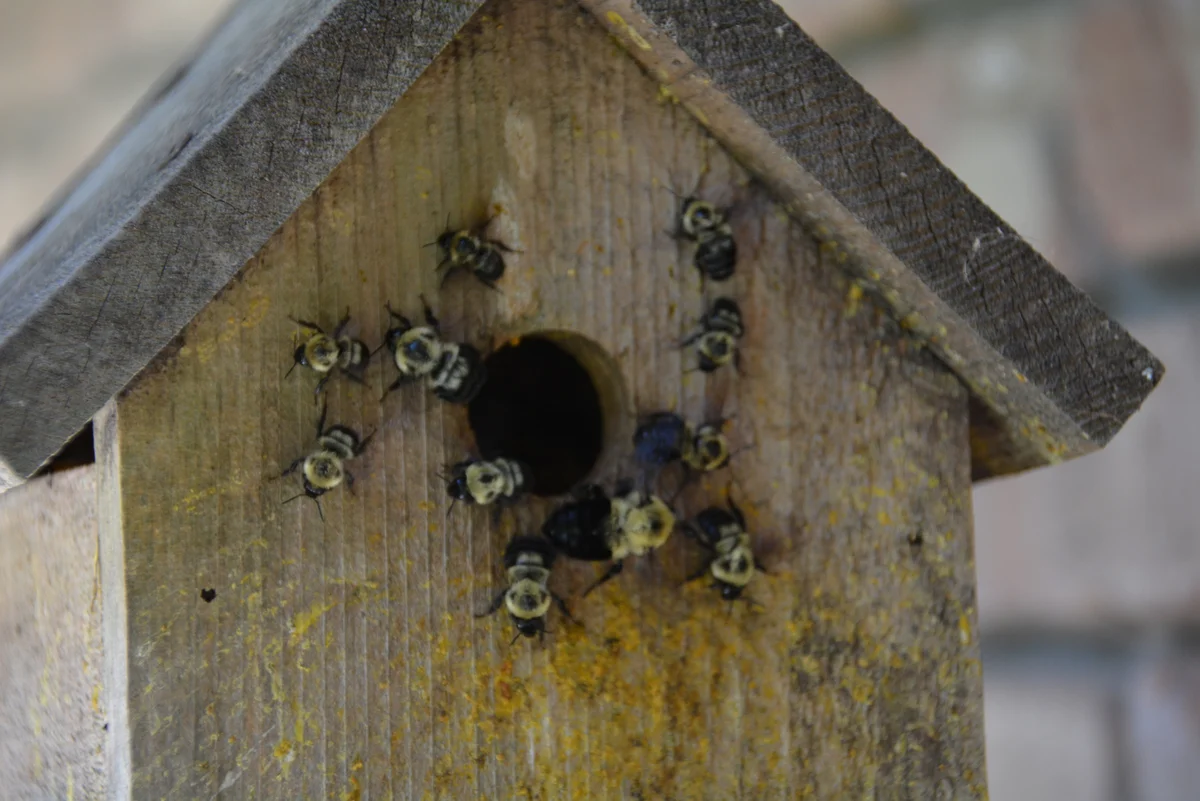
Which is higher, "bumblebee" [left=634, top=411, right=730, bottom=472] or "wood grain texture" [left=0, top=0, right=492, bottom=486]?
"wood grain texture" [left=0, top=0, right=492, bottom=486]

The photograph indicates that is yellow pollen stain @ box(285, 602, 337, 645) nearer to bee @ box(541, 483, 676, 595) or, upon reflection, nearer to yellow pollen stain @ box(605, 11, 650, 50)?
bee @ box(541, 483, 676, 595)

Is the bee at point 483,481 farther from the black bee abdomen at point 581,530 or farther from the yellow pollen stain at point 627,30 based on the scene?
the yellow pollen stain at point 627,30

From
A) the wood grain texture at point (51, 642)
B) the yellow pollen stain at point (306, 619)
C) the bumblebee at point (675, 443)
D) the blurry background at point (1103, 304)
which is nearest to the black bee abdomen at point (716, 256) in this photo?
the bumblebee at point (675, 443)

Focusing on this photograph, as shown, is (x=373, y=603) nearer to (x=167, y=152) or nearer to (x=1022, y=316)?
(x=167, y=152)

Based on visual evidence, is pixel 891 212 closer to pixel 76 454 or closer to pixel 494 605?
pixel 494 605

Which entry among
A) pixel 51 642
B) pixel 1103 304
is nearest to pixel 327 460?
pixel 51 642

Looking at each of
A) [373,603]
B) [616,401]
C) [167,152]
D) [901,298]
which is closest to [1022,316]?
[901,298]

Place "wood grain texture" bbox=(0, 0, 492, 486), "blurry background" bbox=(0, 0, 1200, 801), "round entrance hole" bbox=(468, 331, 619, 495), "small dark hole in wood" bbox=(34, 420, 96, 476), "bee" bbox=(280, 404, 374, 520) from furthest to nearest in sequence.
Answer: "blurry background" bbox=(0, 0, 1200, 801) < "round entrance hole" bbox=(468, 331, 619, 495) < "small dark hole in wood" bbox=(34, 420, 96, 476) < "bee" bbox=(280, 404, 374, 520) < "wood grain texture" bbox=(0, 0, 492, 486)

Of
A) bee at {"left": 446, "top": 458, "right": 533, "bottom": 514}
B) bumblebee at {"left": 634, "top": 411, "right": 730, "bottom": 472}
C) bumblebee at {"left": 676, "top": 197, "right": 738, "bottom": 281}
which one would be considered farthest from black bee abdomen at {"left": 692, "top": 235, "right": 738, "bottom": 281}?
bee at {"left": 446, "top": 458, "right": 533, "bottom": 514}
